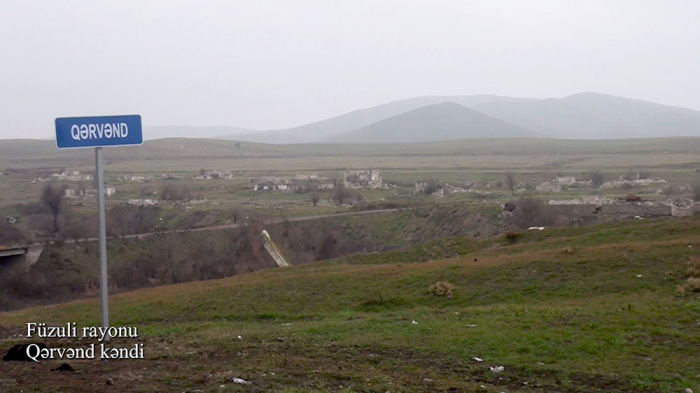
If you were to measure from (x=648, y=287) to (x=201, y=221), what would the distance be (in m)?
59.6

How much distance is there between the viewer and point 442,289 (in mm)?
17391

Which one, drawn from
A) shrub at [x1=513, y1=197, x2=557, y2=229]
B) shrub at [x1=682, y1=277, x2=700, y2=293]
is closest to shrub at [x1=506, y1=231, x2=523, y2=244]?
shrub at [x1=682, y1=277, x2=700, y2=293]

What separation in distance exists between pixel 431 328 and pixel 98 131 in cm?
665

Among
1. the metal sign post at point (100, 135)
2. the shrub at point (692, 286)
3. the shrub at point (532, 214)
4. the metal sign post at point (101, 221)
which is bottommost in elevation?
the shrub at point (532, 214)

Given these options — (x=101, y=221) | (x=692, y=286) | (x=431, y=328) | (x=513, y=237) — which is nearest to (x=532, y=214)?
(x=513, y=237)

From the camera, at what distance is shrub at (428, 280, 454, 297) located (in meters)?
17.3

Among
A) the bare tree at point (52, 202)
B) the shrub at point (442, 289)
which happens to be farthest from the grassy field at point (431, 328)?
the bare tree at point (52, 202)

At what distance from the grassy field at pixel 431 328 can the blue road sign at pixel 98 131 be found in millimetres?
3065

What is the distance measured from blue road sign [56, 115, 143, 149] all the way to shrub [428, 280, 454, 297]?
9135 millimetres

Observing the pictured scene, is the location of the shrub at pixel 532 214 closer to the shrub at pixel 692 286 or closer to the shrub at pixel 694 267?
the shrub at pixel 694 267

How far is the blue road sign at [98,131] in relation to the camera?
9.91 meters

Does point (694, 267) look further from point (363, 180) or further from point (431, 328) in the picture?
point (363, 180)

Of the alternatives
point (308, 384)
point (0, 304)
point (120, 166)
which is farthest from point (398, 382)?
point (120, 166)

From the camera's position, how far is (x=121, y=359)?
1001 centimetres
